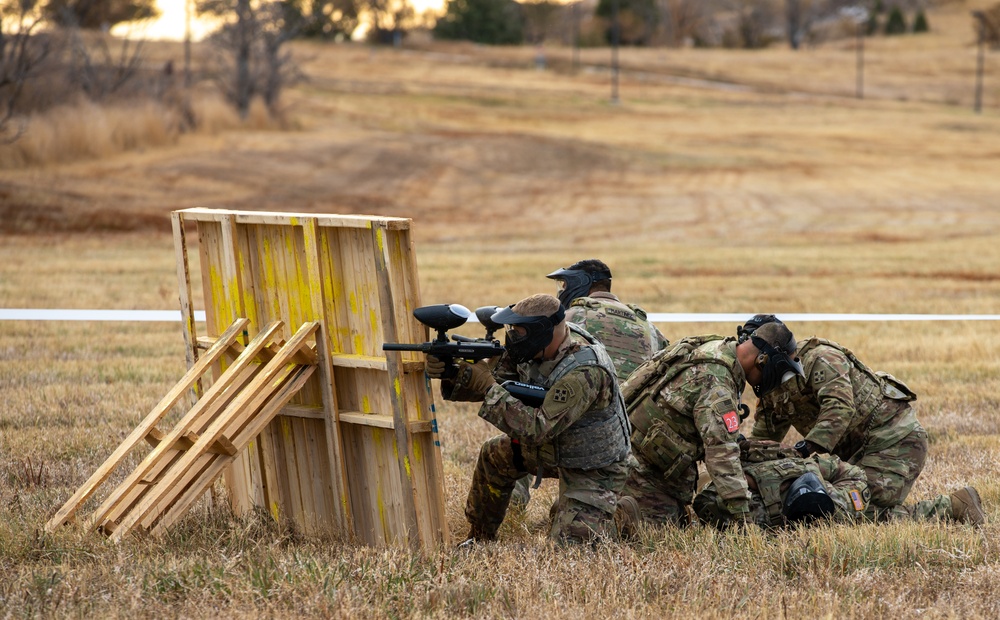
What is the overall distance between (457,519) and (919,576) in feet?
8.93

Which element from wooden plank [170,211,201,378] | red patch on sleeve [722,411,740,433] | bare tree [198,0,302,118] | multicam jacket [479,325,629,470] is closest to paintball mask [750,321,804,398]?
red patch on sleeve [722,411,740,433]

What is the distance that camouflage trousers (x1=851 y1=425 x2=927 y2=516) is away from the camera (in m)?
7.09

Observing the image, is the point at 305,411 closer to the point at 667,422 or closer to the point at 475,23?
the point at 667,422

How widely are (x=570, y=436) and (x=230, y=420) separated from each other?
1.81 metres

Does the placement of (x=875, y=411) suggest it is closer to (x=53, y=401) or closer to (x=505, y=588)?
(x=505, y=588)

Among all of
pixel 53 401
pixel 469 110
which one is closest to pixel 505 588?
pixel 53 401

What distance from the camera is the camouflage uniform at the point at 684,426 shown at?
6.35 m

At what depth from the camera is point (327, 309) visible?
6.17m

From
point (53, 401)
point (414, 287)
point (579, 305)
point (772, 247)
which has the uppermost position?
point (414, 287)

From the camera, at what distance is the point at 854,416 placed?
7242mm

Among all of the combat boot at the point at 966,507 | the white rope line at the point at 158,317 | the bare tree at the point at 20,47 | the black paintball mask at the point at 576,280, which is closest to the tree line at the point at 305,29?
the bare tree at the point at 20,47

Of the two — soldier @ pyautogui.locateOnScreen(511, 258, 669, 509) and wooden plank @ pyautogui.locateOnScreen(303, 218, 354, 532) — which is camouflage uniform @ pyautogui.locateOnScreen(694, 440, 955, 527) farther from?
wooden plank @ pyautogui.locateOnScreen(303, 218, 354, 532)

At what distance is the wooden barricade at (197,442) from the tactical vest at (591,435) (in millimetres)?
1325

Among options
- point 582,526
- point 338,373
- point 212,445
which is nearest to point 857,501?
point 582,526
